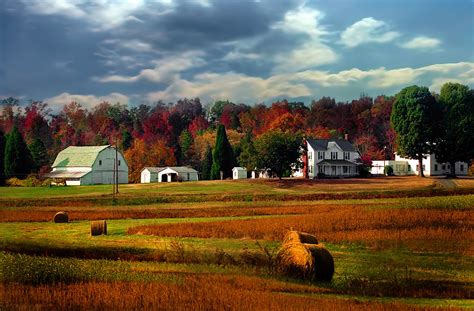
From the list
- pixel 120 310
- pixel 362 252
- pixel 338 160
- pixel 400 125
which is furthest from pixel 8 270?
pixel 338 160

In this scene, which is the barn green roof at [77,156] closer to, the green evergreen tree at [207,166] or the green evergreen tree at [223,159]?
the green evergreen tree at [223,159]

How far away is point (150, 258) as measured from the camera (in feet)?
72.9

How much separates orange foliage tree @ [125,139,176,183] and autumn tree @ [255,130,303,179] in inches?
364

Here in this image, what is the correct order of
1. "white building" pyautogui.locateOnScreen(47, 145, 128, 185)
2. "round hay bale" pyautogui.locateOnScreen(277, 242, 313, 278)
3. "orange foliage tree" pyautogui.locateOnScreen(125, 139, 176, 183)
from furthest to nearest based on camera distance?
"orange foliage tree" pyautogui.locateOnScreen(125, 139, 176, 183) < "white building" pyautogui.locateOnScreen(47, 145, 128, 185) < "round hay bale" pyautogui.locateOnScreen(277, 242, 313, 278)

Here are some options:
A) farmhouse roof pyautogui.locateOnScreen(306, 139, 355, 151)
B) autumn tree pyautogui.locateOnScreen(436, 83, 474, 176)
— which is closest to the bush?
autumn tree pyautogui.locateOnScreen(436, 83, 474, 176)

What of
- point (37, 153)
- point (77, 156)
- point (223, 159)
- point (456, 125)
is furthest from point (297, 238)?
point (223, 159)

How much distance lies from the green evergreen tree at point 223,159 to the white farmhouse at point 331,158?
8.89m

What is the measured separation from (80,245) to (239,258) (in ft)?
23.8

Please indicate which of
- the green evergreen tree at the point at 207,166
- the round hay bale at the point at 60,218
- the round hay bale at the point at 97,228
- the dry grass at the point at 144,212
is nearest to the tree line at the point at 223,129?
the green evergreen tree at the point at 207,166

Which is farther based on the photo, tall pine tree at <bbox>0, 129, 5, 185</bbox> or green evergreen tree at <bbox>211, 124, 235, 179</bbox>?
green evergreen tree at <bbox>211, 124, 235, 179</bbox>

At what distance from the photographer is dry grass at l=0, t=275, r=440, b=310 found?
566 inches

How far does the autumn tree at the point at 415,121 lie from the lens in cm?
4841

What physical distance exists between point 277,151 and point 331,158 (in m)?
6.28

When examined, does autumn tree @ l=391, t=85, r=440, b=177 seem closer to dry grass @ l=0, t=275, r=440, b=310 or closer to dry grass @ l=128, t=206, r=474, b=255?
dry grass @ l=128, t=206, r=474, b=255
